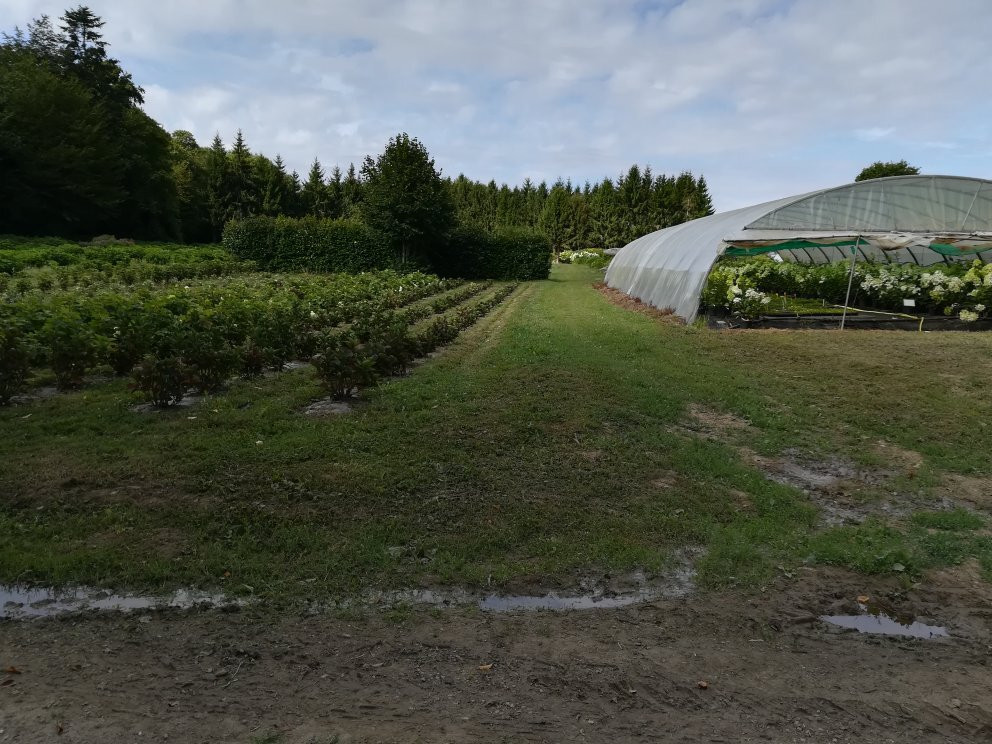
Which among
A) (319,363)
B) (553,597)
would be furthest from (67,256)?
(553,597)

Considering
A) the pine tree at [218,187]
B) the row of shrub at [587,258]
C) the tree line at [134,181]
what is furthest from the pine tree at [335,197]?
the row of shrub at [587,258]

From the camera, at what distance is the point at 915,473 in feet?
17.7

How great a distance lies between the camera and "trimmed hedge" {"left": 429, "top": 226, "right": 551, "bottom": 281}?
105 ft

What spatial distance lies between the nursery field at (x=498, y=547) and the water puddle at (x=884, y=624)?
81mm

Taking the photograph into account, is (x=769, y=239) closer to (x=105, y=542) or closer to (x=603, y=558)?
(x=603, y=558)

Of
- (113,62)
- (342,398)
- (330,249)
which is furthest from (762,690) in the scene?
(113,62)

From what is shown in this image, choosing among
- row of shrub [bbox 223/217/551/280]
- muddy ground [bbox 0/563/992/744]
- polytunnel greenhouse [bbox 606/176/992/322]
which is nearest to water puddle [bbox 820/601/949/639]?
muddy ground [bbox 0/563/992/744]

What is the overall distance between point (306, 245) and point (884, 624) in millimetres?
30107

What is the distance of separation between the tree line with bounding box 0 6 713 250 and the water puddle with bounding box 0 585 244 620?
26870 millimetres

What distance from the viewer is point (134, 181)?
4359cm

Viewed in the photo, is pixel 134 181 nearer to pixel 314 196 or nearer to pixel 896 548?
pixel 314 196

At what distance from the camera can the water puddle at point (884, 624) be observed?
10.6 ft

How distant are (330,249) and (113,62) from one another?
33.6 meters

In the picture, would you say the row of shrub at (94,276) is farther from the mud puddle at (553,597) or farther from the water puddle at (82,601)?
the mud puddle at (553,597)
